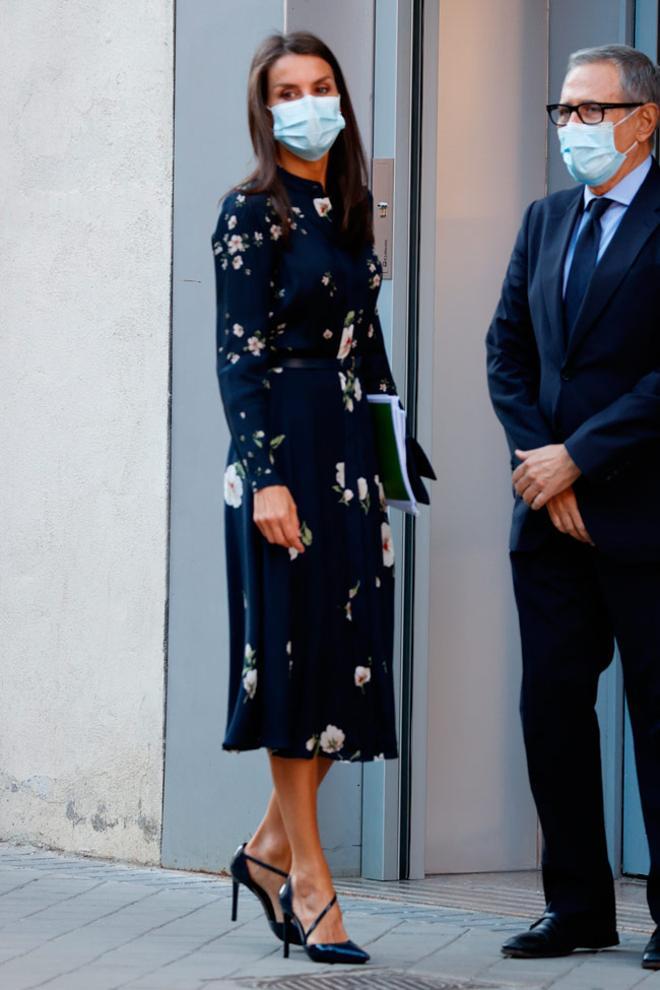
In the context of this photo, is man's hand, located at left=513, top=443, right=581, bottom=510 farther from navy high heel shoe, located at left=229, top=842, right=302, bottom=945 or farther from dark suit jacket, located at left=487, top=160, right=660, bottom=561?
navy high heel shoe, located at left=229, top=842, right=302, bottom=945

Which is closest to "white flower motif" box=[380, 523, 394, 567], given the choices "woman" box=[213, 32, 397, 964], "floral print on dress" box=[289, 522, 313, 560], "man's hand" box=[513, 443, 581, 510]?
"woman" box=[213, 32, 397, 964]

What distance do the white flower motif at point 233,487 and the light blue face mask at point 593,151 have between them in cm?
103

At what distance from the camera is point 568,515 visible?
4.26 meters

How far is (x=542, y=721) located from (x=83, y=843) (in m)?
2.09

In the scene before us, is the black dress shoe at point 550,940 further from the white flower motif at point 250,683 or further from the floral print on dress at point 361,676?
the white flower motif at point 250,683

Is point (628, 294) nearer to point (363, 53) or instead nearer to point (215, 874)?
point (363, 53)

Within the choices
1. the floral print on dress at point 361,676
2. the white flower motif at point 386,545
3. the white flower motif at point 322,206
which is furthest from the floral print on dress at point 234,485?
the white flower motif at point 322,206

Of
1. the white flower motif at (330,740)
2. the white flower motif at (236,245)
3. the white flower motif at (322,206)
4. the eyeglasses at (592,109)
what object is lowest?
the white flower motif at (330,740)

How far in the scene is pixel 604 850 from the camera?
14.5 feet

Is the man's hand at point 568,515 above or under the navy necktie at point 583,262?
under

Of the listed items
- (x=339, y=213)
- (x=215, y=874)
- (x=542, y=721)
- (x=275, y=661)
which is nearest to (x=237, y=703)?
(x=275, y=661)

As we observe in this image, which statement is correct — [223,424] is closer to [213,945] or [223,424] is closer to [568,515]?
[568,515]

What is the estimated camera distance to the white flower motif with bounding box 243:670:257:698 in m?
4.20

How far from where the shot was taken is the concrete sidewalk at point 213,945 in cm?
402
